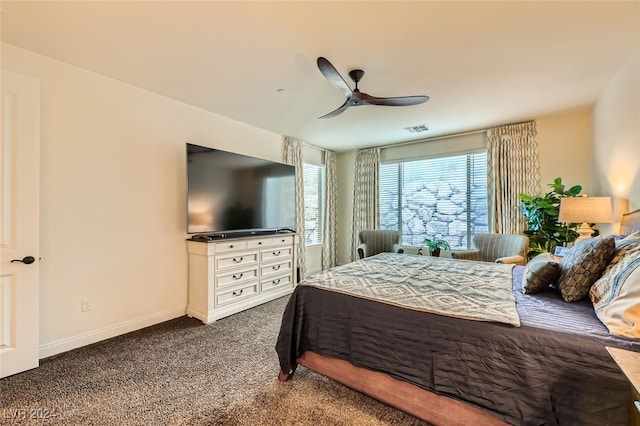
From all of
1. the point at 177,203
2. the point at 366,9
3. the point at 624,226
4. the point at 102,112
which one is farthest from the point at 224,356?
the point at 624,226

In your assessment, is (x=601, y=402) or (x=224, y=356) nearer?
(x=601, y=402)

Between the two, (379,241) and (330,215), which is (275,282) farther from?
(330,215)

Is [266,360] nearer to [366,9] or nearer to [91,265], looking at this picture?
[91,265]

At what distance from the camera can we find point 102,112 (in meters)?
2.77

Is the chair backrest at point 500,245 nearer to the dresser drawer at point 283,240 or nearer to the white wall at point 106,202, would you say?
the dresser drawer at point 283,240

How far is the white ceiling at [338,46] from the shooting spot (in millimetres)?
1875

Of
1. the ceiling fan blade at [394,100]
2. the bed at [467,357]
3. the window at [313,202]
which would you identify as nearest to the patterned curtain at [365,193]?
the window at [313,202]

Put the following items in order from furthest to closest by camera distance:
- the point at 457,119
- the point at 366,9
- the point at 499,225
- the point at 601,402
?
the point at 499,225 < the point at 457,119 < the point at 366,9 < the point at 601,402

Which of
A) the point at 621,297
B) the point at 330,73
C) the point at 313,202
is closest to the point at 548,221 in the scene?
the point at 621,297

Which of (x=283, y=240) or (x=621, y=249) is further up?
(x=621, y=249)

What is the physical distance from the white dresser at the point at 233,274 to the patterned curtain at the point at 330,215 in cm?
172

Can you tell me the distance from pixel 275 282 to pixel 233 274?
2.62 feet

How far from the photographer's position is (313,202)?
5.76 metres

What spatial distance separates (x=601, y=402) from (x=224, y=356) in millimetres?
2443
